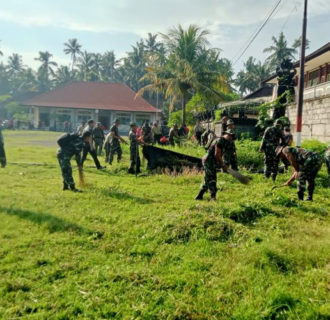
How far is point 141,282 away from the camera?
3131 mm

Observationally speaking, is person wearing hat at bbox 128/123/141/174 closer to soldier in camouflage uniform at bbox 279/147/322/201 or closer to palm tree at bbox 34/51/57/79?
soldier in camouflage uniform at bbox 279/147/322/201

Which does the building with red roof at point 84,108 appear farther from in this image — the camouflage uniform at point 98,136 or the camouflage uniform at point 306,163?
the camouflage uniform at point 306,163

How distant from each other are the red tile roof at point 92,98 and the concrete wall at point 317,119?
2368cm

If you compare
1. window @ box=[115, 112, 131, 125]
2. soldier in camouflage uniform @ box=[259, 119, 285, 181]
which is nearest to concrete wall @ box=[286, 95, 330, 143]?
soldier in camouflage uniform @ box=[259, 119, 285, 181]

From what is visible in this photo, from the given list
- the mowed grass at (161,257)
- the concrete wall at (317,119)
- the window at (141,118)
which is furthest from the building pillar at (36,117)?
the mowed grass at (161,257)

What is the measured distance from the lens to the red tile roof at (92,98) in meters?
34.3

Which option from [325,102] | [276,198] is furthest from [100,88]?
[276,198]

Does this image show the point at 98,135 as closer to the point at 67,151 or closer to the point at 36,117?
the point at 67,151

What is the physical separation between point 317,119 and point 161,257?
933 cm

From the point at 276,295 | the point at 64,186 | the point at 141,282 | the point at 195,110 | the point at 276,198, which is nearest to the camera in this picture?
Result: the point at 276,295

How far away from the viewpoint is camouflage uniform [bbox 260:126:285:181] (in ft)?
26.1

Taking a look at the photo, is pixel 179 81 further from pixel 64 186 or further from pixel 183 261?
pixel 183 261

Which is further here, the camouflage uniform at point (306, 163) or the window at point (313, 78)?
the window at point (313, 78)

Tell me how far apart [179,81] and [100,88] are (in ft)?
63.4
